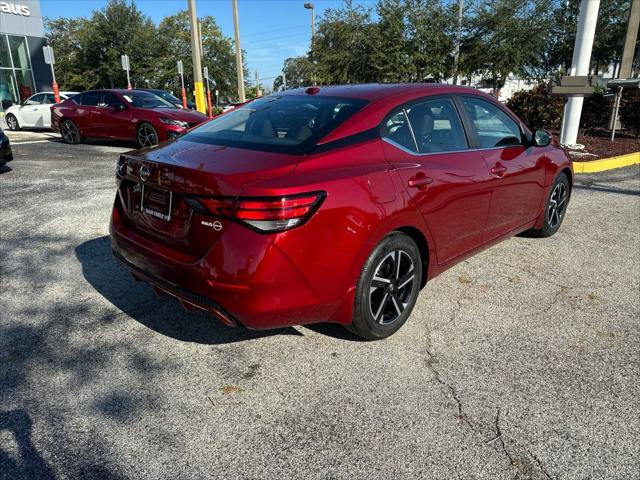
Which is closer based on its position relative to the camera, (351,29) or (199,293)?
(199,293)

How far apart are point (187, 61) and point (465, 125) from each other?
4941 centimetres

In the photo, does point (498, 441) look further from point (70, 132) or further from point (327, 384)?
point (70, 132)

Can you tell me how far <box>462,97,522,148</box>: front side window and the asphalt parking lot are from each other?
1145 mm

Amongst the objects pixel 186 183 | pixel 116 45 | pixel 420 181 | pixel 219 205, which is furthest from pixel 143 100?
pixel 116 45

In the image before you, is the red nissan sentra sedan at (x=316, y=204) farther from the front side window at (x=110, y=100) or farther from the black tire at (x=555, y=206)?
the front side window at (x=110, y=100)

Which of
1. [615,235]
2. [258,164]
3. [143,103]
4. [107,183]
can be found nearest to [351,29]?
[143,103]

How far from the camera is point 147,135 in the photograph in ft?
36.6

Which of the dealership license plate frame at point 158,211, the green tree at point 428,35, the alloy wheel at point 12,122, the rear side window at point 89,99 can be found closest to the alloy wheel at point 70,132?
the rear side window at point 89,99

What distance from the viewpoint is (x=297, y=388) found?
2.76m

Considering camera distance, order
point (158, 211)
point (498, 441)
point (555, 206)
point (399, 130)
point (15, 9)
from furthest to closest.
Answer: point (15, 9) < point (555, 206) < point (399, 130) < point (158, 211) < point (498, 441)

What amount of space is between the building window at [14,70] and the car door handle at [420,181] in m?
27.9

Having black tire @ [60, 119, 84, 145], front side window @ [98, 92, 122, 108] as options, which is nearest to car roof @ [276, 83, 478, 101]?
front side window @ [98, 92, 122, 108]

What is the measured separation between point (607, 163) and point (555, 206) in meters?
5.65

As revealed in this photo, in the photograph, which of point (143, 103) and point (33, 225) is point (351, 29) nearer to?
point (143, 103)
